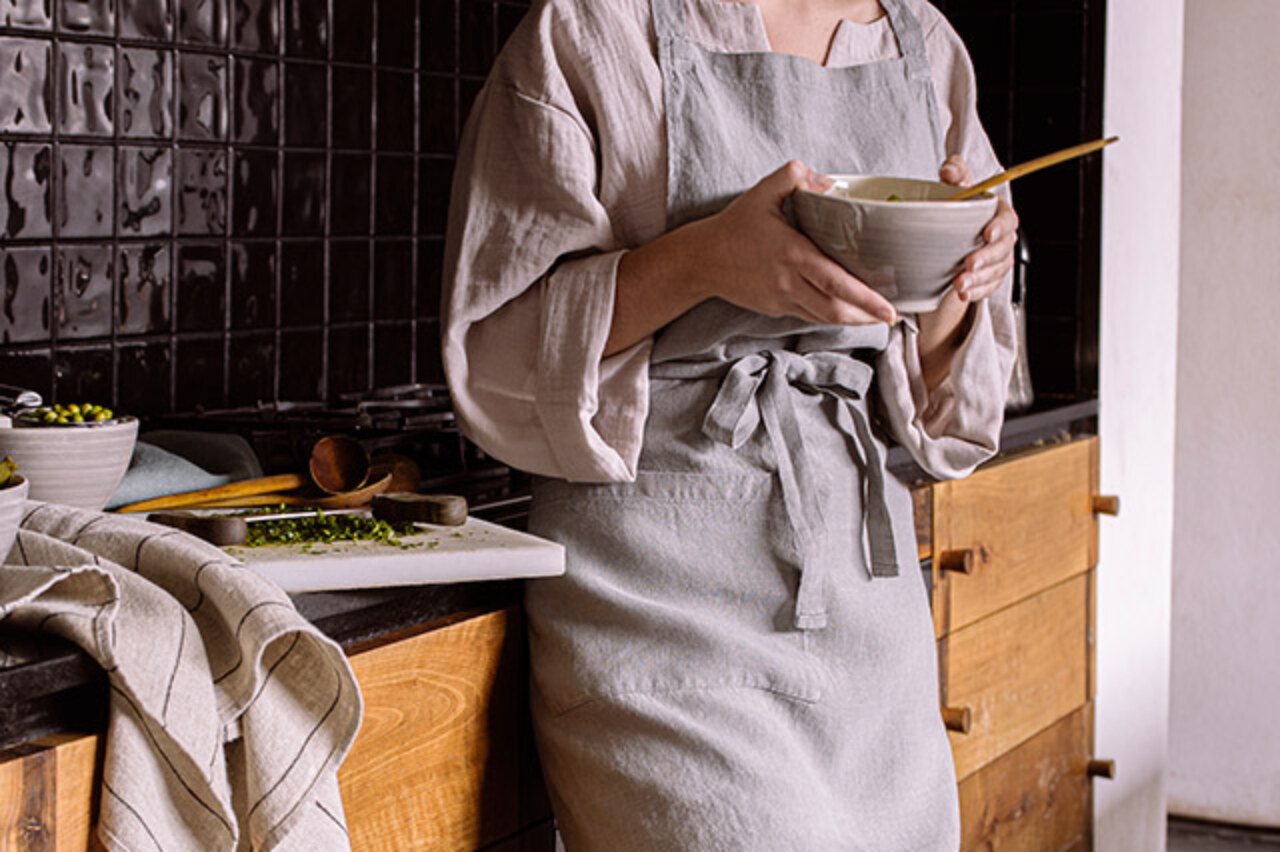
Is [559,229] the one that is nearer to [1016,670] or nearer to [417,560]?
[417,560]

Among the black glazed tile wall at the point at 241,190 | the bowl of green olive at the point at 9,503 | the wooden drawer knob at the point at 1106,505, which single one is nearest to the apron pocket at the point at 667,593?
the bowl of green olive at the point at 9,503

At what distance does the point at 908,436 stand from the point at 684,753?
0.40 m

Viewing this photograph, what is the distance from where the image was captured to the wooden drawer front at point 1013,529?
79.4 inches

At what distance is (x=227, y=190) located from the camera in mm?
1979

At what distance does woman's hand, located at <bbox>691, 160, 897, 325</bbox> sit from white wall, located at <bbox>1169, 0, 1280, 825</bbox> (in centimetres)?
270

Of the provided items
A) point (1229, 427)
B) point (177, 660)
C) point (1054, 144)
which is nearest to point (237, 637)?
point (177, 660)

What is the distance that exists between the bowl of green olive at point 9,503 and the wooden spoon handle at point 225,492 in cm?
31

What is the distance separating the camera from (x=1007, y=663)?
7.16 feet

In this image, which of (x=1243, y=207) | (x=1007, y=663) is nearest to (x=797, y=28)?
(x=1007, y=663)

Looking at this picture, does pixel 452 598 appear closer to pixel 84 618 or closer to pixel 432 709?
pixel 432 709

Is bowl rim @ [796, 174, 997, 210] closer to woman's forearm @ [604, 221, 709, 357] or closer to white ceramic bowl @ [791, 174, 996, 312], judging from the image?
white ceramic bowl @ [791, 174, 996, 312]

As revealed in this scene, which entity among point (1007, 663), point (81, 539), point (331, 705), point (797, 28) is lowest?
point (1007, 663)

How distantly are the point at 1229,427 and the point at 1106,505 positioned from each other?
4.46ft

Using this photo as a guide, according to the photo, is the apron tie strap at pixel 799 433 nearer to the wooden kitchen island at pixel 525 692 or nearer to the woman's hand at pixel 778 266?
the woman's hand at pixel 778 266
